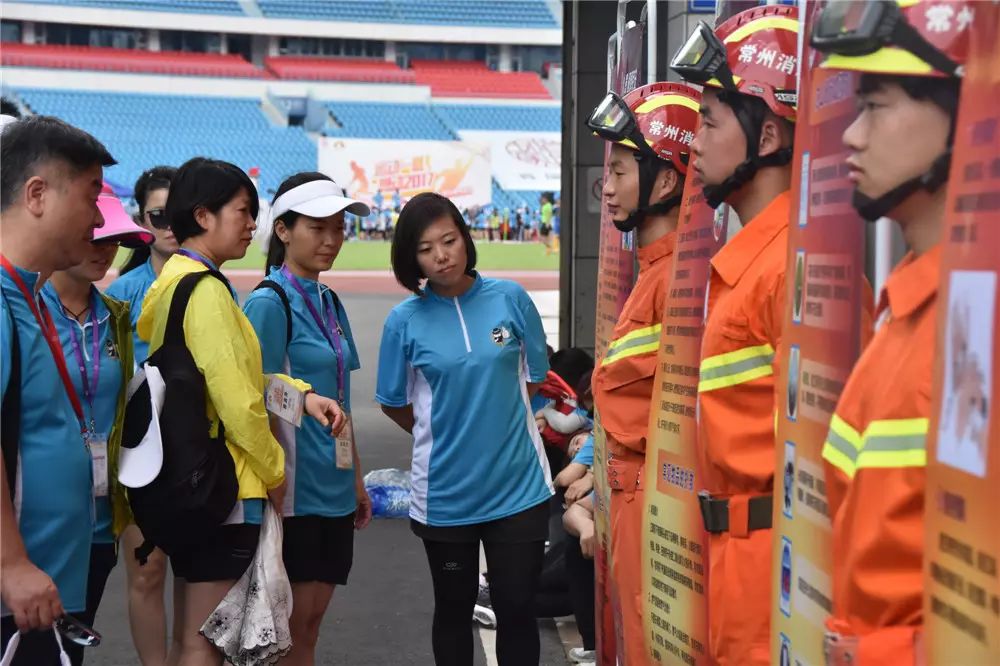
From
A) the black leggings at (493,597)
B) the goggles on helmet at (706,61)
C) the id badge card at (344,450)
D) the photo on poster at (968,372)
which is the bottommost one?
the black leggings at (493,597)

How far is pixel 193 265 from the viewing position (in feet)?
12.6

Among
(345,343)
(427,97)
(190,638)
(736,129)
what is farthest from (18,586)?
(427,97)

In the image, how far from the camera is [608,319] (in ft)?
15.0

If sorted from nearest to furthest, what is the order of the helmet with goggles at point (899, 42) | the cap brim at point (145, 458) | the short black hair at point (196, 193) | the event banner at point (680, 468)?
the helmet with goggles at point (899, 42), the event banner at point (680, 468), the cap brim at point (145, 458), the short black hair at point (196, 193)

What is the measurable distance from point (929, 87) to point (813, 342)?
0.54 meters

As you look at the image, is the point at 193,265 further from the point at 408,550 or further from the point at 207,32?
the point at 207,32

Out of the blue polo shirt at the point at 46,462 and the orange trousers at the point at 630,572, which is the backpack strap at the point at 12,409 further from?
the orange trousers at the point at 630,572

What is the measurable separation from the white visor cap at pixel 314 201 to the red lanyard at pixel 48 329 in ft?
4.54

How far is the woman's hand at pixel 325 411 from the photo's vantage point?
400 cm

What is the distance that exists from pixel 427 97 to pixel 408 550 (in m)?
49.9

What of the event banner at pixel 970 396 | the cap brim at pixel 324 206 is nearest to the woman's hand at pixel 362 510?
the cap brim at pixel 324 206

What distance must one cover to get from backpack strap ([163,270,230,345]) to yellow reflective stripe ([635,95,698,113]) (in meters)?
1.30

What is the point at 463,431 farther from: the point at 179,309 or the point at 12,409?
the point at 12,409

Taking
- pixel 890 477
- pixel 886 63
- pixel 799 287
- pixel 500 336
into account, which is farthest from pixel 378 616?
pixel 886 63
